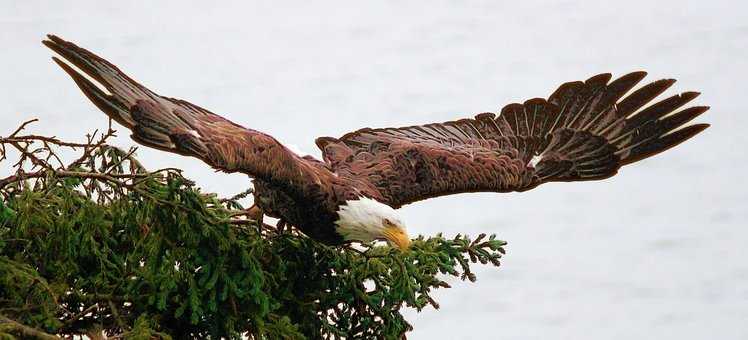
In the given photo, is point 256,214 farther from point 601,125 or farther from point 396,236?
point 601,125

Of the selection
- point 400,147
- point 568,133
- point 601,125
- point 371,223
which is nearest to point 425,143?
point 400,147

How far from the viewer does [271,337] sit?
28.6 ft

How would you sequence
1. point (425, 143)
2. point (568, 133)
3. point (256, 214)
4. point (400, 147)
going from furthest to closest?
point (568, 133), point (425, 143), point (400, 147), point (256, 214)

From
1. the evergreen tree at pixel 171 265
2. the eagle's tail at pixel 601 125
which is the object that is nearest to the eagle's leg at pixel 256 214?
the evergreen tree at pixel 171 265

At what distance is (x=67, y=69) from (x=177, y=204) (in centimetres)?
79

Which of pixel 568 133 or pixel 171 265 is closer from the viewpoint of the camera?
pixel 171 265

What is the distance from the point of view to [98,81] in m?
8.05

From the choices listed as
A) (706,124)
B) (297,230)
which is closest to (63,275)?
(297,230)

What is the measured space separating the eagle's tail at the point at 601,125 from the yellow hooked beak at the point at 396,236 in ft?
4.73

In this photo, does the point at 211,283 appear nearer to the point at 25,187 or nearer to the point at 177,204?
→ the point at 177,204

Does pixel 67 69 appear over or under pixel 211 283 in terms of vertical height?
over

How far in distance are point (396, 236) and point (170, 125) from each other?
1.17 metres

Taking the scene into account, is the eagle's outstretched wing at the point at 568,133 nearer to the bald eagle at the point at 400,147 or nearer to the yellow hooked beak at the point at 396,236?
the bald eagle at the point at 400,147

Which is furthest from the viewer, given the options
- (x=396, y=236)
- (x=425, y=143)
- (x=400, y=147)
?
A: (x=425, y=143)
